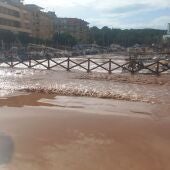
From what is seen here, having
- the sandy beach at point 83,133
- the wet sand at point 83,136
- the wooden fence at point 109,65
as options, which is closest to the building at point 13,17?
the wooden fence at point 109,65

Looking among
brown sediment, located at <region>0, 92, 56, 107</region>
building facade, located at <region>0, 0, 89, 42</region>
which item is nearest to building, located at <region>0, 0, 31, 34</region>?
building facade, located at <region>0, 0, 89, 42</region>

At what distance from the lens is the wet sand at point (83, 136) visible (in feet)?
23.1

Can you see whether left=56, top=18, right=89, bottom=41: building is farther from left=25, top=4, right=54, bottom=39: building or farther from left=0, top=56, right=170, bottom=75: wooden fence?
left=0, top=56, right=170, bottom=75: wooden fence

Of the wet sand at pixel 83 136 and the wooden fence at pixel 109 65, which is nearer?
the wet sand at pixel 83 136

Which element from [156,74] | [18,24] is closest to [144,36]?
[18,24]

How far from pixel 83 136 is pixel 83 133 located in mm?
283

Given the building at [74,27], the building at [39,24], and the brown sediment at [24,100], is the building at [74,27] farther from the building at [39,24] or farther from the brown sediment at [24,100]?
the brown sediment at [24,100]

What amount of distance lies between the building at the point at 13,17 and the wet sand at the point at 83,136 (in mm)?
73125

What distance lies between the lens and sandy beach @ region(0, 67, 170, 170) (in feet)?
23.2

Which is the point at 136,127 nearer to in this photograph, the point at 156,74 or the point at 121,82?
the point at 121,82

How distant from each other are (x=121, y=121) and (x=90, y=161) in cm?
365

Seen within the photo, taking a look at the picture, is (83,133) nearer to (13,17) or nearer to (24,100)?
(24,100)

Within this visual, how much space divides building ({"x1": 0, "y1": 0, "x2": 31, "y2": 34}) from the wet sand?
73125mm

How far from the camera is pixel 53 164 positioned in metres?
6.86
